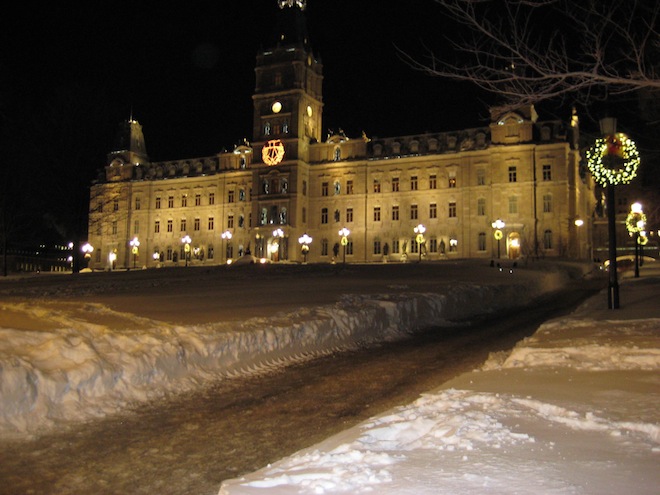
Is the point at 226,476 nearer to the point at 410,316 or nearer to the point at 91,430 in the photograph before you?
the point at 91,430

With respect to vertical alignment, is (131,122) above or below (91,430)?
above

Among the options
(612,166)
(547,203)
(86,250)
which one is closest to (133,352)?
(612,166)

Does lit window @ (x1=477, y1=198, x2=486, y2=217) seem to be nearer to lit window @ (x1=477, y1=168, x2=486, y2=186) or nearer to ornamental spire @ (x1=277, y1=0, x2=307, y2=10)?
lit window @ (x1=477, y1=168, x2=486, y2=186)

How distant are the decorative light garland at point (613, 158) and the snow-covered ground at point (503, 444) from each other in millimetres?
9914

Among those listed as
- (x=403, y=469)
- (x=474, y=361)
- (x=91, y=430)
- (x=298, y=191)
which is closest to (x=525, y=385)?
(x=403, y=469)

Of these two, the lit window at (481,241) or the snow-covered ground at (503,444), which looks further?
the lit window at (481,241)

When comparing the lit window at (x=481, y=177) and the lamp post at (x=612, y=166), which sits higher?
the lit window at (x=481, y=177)

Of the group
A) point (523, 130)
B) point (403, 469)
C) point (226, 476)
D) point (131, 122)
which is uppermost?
point (131, 122)

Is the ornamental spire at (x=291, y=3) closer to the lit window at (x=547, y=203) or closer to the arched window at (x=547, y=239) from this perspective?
the lit window at (x=547, y=203)

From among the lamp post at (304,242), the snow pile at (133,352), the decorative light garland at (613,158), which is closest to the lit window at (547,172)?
the lamp post at (304,242)

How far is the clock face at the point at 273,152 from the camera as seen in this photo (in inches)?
2918

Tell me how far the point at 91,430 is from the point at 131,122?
292 feet

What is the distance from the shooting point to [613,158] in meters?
16.4

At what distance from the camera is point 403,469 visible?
4.46 meters
